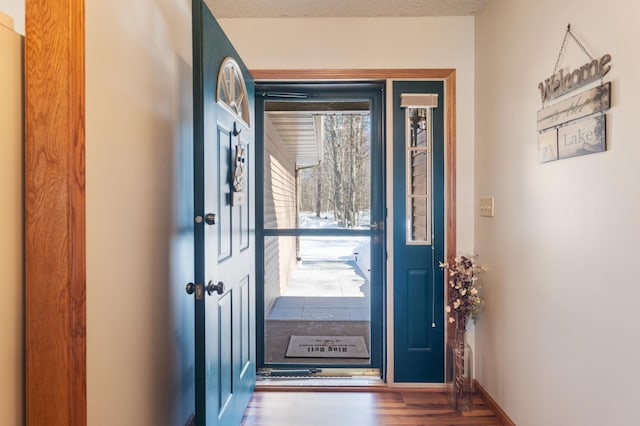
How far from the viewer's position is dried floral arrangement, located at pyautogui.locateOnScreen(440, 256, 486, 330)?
94.2 inches

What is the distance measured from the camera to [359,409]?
95.0 inches

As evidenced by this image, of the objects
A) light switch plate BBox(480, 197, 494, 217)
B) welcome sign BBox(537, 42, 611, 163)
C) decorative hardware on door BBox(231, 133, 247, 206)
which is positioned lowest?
light switch plate BBox(480, 197, 494, 217)

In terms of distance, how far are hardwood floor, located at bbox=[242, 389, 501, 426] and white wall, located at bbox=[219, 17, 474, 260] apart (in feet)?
3.68

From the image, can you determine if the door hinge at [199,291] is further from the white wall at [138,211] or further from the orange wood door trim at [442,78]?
the orange wood door trim at [442,78]

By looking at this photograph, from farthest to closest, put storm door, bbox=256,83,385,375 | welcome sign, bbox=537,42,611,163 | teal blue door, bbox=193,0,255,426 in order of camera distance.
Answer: storm door, bbox=256,83,385,375
teal blue door, bbox=193,0,255,426
welcome sign, bbox=537,42,611,163

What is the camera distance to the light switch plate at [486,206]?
2.37 metres

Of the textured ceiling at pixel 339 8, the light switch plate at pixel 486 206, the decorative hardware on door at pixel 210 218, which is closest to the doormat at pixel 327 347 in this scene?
the light switch plate at pixel 486 206

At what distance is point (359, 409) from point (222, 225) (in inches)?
60.7

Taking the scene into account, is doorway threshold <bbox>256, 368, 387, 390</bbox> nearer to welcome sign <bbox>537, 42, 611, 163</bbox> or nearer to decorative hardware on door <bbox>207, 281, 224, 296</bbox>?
decorative hardware on door <bbox>207, 281, 224, 296</bbox>

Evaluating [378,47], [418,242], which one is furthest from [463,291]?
[378,47]

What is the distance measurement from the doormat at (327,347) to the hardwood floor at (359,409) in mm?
394

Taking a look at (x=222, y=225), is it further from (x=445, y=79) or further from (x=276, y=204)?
(x=445, y=79)


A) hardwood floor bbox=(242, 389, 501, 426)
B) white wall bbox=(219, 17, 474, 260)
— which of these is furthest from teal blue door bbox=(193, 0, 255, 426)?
white wall bbox=(219, 17, 474, 260)
